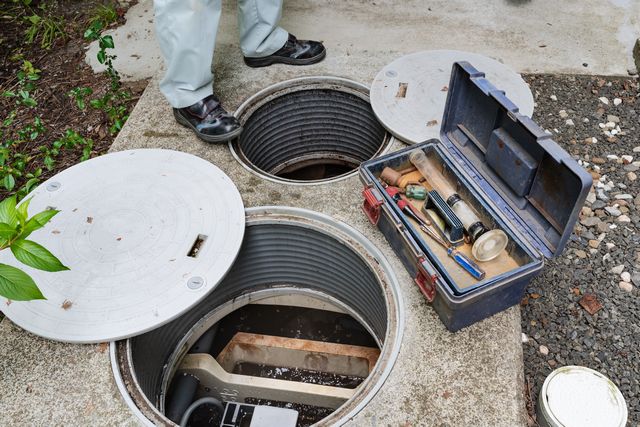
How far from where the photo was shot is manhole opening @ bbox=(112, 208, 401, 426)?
6.30ft

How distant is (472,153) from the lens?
78.3 inches

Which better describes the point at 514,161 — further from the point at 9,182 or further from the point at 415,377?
the point at 9,182

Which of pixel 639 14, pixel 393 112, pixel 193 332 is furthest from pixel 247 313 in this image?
pixel 639 14

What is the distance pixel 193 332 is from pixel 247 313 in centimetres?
38

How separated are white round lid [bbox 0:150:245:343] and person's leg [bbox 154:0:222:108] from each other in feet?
0.93

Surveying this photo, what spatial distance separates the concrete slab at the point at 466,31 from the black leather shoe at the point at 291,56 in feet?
0.48

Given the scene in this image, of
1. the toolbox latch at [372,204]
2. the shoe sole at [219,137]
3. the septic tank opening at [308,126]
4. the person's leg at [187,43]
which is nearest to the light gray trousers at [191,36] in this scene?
the person's leg at [187,43]

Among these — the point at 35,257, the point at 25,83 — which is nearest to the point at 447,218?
the point at 35,257

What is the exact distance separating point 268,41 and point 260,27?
0.26 ft

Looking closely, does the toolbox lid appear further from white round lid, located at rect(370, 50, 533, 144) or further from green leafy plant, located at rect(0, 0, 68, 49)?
green leafy plant, located at rect(0, 0, 68, 49)

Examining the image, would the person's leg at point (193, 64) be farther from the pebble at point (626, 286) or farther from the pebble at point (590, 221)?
the pebble at point (626, 286)

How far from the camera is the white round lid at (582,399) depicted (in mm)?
1647

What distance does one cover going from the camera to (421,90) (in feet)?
8.12

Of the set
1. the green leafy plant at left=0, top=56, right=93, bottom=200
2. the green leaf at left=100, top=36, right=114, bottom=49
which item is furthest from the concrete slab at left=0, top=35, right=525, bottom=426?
the green leaf at left=100, top=36, right=114, bottom=49
